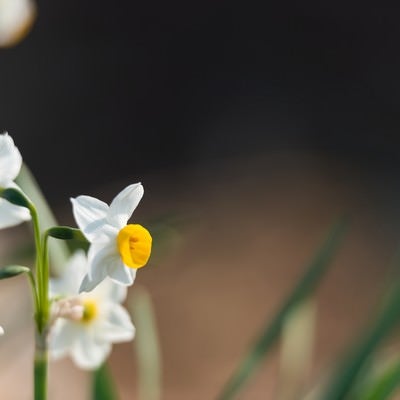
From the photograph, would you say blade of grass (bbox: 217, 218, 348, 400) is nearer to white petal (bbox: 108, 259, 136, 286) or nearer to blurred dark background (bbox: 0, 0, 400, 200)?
white petal (bbox: 108, 259, 136, 286)

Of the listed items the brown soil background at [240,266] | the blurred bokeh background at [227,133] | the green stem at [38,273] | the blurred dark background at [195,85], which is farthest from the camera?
the blurred dark background at [195,85]

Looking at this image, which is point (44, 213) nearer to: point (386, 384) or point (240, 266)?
point (386, 384)

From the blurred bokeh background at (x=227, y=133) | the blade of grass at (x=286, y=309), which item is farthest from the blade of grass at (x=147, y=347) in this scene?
the blurred bokeh background at (x=227, y=133)

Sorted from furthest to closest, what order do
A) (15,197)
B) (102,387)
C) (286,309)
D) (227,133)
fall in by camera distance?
(227,133) < (286,309) < (102,387) < (15,197)

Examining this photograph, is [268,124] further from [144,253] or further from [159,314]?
[144,253]

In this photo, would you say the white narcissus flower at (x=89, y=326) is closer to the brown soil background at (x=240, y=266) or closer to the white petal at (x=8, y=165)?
the white petal at (x=8, y=165)

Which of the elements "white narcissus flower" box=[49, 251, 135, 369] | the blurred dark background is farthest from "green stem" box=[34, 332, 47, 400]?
the blurred dark background

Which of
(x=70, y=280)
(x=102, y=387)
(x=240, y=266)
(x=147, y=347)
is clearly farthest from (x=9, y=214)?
(x=240, y=266)
